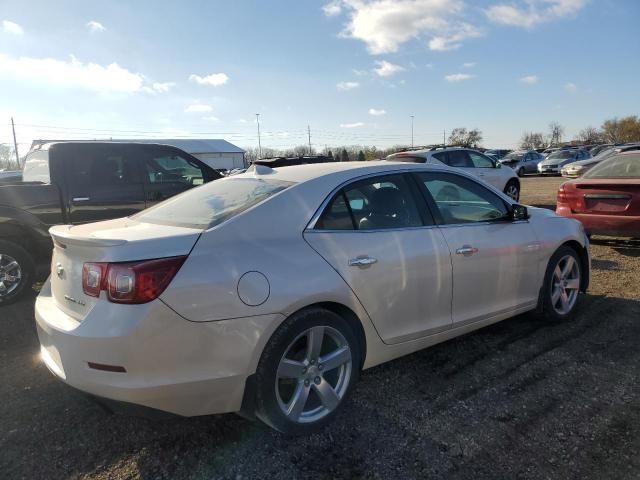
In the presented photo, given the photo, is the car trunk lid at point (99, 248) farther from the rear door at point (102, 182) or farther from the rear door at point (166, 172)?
the rear door at point (166, 172)

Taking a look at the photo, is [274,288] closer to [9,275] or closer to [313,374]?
[313,374]

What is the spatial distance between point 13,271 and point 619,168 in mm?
8136

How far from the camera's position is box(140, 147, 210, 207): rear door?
6328mm

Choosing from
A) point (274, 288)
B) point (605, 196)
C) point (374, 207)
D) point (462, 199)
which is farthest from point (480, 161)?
point (274, 288)

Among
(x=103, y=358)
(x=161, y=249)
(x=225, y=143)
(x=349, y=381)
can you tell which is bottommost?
(x=349, y=381)

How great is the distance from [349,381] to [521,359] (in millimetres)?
1537

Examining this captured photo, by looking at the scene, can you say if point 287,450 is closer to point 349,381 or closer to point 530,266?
point 349,381

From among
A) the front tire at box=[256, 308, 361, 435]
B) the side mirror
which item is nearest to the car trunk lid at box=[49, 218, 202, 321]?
the front tire at box=[256, 308, 361, 435]

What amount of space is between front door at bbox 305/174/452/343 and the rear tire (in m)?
4.17

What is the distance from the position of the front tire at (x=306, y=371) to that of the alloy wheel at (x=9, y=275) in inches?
162

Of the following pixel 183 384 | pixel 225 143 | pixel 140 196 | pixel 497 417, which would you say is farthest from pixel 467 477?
pixel 225 143

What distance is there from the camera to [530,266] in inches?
158

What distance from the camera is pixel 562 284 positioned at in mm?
4422

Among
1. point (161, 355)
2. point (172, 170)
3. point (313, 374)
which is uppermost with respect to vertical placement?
point (172, 170)
